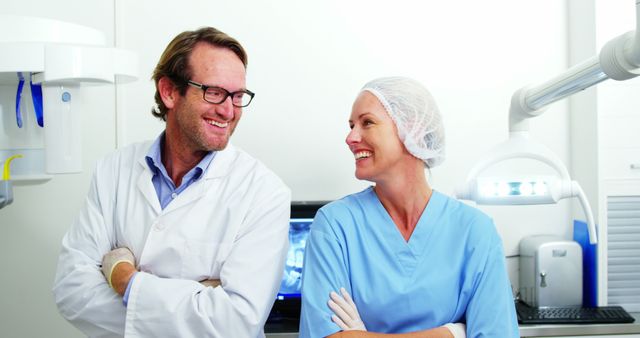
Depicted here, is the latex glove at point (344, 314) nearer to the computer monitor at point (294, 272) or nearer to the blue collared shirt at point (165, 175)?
the blue collared shirt at point (165, 175)

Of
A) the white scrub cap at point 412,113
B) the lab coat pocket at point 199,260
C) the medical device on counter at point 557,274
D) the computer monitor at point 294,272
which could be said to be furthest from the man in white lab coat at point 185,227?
the medical device on counter at point 557,274

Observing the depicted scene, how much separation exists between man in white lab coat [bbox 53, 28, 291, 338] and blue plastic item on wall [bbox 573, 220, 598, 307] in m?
1.42

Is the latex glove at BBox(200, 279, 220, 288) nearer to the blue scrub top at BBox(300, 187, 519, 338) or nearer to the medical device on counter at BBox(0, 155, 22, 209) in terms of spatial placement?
the blue scrub top at BBox(300, 187, 519, 338)

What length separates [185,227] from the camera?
1421 mm

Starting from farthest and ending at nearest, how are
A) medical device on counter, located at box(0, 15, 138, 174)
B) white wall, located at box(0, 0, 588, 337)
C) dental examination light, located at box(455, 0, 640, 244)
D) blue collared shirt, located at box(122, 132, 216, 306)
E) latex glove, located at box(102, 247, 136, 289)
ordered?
white wall, located at box(0, 0, 588, 337) < dental examination light, located at box(455, 0, 640, 244) < blue collared shirt, located at box(122, 132, 216, 306) < latex glove, located at box(102, 247, 136, 289) < medical device on counter, located at box(0, 15, 138, 174)

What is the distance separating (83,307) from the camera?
1.35 m

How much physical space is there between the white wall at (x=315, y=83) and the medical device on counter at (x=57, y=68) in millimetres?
869

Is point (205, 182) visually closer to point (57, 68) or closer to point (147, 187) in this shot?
point (147, 187)

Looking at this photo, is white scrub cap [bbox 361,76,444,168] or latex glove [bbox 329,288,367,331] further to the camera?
white scrub cap [bbox 361,76,444,168]

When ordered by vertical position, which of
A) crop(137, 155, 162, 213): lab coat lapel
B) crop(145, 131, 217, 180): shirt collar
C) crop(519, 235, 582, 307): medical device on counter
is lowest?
crop(519, 235, 582, 307): medical device on counter

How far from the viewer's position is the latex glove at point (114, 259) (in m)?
1.37

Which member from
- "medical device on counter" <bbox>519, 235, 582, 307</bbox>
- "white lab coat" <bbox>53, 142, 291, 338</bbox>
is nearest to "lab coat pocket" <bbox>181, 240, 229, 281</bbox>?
"white lab coat" <bbox>53, 142, 291, 338</bbox>

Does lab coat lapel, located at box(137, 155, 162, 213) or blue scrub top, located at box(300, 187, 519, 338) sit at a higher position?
lab coat lapel, located at box(137, 155, 162, 213)

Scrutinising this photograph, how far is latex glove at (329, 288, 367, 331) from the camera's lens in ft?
4.37
